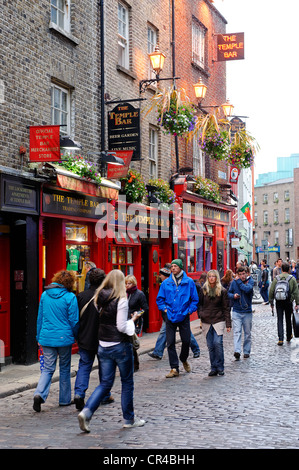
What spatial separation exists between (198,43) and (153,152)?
269 inches

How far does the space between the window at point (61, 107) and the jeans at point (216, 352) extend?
5.67 m

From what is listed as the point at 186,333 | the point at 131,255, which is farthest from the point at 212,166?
the point at 186,333

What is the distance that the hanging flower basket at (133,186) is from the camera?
15953mm

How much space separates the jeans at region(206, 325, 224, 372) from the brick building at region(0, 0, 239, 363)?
3560 mm

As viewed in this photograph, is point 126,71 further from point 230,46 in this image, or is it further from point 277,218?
point 277,218

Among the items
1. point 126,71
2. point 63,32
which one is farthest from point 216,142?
point 63,32

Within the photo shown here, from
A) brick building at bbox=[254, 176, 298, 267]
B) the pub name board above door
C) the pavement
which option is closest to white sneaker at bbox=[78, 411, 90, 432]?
the pavement

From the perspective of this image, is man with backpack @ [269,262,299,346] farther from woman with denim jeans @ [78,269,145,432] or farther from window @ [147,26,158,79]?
window @ [147,26,158,79]

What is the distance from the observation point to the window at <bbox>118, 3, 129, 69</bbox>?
16906 mm

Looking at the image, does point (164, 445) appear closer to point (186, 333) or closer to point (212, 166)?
point (186, 333)

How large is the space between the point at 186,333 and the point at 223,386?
138 cm

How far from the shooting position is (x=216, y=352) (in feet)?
34.0
